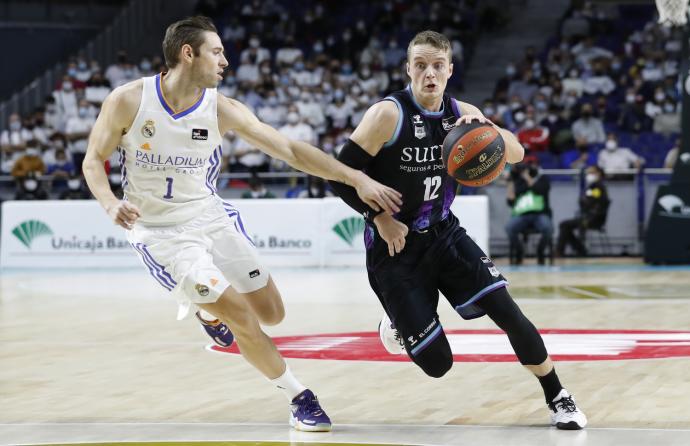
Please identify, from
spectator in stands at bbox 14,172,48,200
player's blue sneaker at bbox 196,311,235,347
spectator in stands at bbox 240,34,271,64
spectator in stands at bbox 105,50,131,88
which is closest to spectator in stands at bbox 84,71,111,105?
spectator in stands at bbox 105,50,131,88

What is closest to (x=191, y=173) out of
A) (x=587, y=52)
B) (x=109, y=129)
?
(x=109, y=129)

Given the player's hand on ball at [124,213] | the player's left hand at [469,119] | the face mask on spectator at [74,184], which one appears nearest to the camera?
the player's hand on ball at [124,213]

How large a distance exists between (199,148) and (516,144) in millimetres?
1702

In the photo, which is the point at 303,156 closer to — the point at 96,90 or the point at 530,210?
the point at 530,210

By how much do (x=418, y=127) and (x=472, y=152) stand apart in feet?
1.35

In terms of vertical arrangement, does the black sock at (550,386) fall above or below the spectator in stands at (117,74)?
below

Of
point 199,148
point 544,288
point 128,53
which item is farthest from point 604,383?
point 128,53

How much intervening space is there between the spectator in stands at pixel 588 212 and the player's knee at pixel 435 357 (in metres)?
12.7

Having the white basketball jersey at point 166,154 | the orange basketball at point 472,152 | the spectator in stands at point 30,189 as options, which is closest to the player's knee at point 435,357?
the orange basketball at point 472,152

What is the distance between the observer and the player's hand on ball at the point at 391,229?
5.92 meters

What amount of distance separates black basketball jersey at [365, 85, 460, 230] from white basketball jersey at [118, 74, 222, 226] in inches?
36.4

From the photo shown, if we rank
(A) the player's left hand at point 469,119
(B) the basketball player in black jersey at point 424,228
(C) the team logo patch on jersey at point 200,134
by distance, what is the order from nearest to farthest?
(A) the player's left hand at point 469,119 < (B) the basketball player in black jersey at point 424,228 < (C) the team logo patch on jersey at point 200,134

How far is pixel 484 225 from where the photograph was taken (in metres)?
17.1

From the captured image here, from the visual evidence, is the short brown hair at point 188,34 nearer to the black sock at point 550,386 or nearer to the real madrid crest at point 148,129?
the real madrid crest at point 148,129
